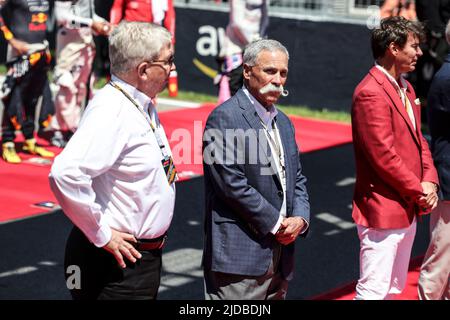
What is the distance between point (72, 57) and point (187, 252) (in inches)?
167

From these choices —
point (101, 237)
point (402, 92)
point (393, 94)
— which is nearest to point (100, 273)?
point (101, 237)

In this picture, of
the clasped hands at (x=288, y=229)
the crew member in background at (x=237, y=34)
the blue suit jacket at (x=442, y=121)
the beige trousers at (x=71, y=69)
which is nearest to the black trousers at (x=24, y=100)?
the beige trousers at (x=71, y=69)

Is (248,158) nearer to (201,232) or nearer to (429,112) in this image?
(429,112)

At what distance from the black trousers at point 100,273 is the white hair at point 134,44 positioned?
81 centimetres

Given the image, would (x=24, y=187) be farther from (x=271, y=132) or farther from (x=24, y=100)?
(x=271, y=132)

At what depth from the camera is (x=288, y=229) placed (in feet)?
15.5

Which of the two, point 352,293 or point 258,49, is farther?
point 352,293

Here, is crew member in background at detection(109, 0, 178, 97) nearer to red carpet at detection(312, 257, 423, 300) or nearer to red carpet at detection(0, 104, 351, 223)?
red carpet at detection(0, 104, 351, 223)

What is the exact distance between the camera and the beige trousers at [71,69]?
11.0 m

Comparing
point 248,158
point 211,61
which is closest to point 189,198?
point 248,158

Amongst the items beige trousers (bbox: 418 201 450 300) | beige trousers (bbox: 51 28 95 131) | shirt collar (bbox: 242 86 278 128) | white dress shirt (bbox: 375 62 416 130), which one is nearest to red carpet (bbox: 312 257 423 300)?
beige trousers (bbox: 418 201 450 300)

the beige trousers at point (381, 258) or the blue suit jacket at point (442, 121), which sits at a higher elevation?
the blue suit jacket at point (442, 121)

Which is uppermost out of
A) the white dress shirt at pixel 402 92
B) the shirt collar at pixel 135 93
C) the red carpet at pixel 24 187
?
the shirt collar at pixel 135 93

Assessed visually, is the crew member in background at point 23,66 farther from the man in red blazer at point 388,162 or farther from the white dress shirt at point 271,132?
the white dress shirt at point 271,132
